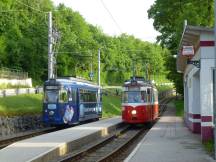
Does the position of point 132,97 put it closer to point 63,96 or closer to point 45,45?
point 63,96

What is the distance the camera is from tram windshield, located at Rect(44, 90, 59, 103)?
35062mm

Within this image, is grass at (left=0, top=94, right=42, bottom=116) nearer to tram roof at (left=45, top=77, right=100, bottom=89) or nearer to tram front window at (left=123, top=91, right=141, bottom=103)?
tram roof at (left=45, top=77, right=100, bottom=89)

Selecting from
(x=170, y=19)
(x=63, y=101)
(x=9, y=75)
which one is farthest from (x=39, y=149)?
(x=9, y=75)

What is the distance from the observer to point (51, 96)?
3519 cm

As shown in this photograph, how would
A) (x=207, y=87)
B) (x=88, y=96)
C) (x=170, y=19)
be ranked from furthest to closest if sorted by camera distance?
(x=170, y=19) → (x=88, y=96) → (x=207, y=87)

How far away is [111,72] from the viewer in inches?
5054

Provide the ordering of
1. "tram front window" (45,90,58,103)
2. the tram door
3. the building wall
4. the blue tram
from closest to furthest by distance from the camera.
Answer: the building wall → the blue tram → "tram front window" (45,90,58,103) → the tram door

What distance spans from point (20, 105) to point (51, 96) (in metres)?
7.69

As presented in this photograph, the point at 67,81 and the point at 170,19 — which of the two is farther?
the point at 170,19

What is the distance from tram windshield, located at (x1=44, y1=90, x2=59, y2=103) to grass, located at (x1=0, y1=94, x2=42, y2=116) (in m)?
2.18

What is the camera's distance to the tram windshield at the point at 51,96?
115 feet

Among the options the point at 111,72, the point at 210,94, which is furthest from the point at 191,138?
the point at 111,72

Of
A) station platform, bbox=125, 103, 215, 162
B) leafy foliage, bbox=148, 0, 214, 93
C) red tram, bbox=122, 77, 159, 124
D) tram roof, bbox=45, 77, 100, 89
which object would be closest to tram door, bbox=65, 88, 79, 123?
tram roof, bbox=45, 77, 100, 89

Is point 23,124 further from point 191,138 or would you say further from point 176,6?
point 176,6
